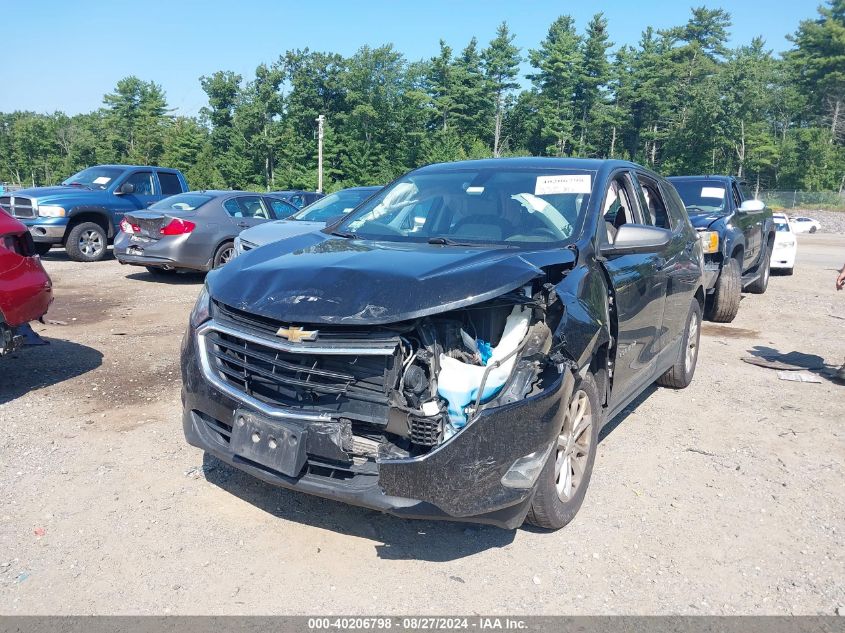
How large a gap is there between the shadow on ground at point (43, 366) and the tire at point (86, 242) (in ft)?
24.5

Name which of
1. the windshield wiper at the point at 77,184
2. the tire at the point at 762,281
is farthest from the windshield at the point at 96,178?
the tire at the point at 762,281

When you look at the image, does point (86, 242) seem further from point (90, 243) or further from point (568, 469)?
point (568, 469)

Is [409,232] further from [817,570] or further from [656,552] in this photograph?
[817,570]

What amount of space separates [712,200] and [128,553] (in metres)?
9.26

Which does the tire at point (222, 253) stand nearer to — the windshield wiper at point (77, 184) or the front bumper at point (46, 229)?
the front bumper at point (46, 229)

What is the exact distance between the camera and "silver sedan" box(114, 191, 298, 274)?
37.1 feet

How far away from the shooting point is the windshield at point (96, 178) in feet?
48.5

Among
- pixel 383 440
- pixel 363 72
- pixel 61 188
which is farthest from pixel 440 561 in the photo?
pixel 363 72

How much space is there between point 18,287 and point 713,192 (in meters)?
8.94

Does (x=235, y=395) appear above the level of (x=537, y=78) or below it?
below

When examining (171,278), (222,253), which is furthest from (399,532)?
(171,278)

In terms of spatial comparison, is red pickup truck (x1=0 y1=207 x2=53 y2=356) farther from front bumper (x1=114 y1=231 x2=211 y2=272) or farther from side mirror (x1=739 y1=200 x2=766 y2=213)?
side mirror (x1=739 y1=200 x2=766 y2=213)

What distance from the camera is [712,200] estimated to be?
10203mm

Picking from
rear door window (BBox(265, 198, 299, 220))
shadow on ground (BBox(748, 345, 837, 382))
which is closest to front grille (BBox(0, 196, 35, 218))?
rear door window (BBox(265, 198, 299, 220))
